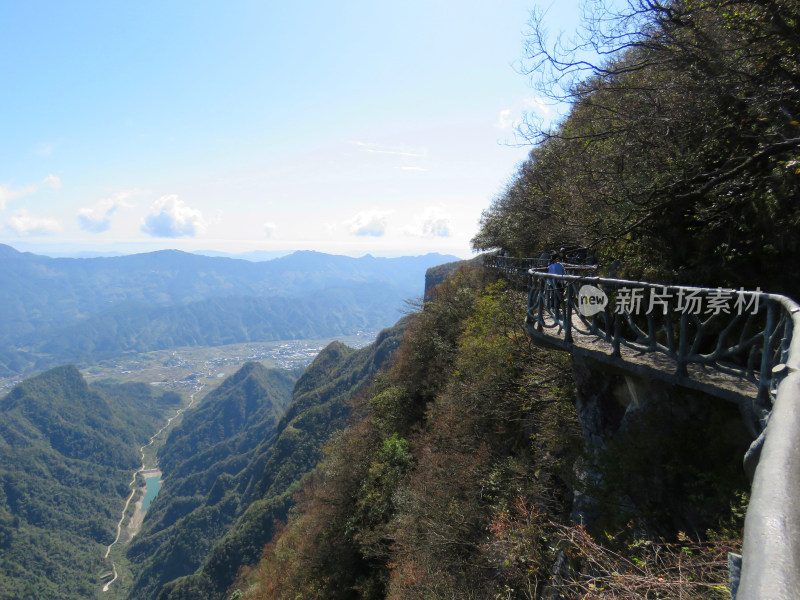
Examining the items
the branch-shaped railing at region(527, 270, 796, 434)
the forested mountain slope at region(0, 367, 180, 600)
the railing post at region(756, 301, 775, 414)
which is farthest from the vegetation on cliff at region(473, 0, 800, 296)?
the forested mountain slope at region(0, 367, 180, 600)

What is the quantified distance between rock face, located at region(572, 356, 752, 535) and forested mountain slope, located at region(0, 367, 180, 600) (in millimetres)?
128926

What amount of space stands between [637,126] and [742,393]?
571 cm

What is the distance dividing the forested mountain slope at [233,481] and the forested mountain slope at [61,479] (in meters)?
14.5

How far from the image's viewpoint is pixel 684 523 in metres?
5.06

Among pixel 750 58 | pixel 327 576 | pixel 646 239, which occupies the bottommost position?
pixel 327 576

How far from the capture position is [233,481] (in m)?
101

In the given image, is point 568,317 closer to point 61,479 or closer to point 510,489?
point 510,489

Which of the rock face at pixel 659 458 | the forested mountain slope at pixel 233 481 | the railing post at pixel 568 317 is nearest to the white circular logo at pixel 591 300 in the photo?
the railing post at pixel 568 317

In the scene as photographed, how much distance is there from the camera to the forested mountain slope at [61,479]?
95.5 m

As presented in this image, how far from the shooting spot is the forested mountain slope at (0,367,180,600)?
313ft

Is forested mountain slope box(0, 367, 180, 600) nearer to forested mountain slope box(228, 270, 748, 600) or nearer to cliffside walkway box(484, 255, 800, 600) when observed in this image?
forested mountain slope box(228, 270, 748, 600)

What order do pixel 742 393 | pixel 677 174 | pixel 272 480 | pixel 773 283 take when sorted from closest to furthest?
1. pixel 742 393
2. pixel 773 283
3. pixel 677 174
4. pixel 272 480

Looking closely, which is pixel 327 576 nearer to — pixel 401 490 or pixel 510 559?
pixel 401 490

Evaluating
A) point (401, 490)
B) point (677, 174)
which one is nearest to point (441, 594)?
point (401, 490)
